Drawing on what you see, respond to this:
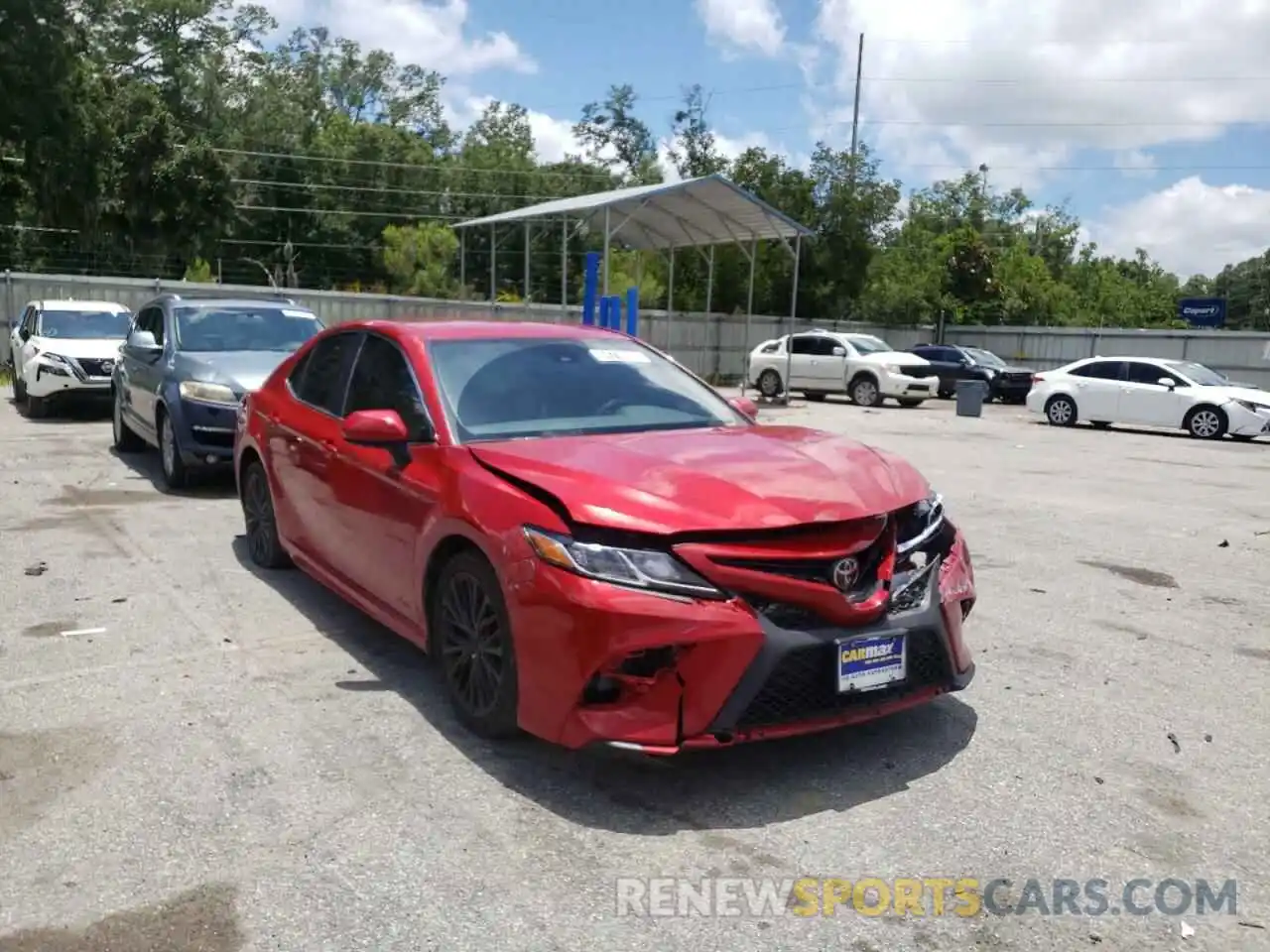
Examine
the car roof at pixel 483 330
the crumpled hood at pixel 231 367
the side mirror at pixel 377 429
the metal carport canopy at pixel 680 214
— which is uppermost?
the metal carport canopy at pixel 680 214

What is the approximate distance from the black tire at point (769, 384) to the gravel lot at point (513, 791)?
Answer: 20.9 meters

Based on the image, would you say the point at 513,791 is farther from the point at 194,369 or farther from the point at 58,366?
the point at 58,366

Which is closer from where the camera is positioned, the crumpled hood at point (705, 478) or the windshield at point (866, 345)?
the crumpled hood at point (705, 478)

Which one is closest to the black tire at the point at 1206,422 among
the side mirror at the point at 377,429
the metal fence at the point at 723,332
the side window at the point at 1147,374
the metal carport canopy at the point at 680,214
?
the side window at the point at 1147,374

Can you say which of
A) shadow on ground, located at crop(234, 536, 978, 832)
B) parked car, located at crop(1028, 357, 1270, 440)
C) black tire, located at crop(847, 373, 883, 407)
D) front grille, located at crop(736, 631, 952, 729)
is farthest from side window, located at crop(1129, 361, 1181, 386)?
front grille, located at crop(736, 631, 952, 729)

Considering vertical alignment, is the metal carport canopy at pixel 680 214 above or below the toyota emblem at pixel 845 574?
above

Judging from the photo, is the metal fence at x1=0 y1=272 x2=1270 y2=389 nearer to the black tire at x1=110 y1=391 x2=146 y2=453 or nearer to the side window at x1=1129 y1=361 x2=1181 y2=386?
the black tire at x1=110 y1=391 x2=146 y2=453

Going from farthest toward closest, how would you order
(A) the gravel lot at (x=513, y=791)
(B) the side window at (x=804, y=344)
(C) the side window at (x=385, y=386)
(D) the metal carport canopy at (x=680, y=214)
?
(B) the side window at (x=804, y=344) → (D) the metal carport canopy at (x=680, y=214) → (C) the side window at (x=385, y=386) → (A) the gravel lot at (x=513, y=791)

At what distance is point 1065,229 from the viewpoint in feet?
263

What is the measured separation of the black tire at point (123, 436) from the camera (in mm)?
11820

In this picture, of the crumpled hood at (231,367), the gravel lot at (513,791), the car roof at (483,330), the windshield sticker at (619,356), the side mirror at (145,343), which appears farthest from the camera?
the side mirror at (145,343)

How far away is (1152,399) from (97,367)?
17608 millimetres

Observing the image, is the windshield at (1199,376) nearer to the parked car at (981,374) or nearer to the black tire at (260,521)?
the parked car at (981,374)

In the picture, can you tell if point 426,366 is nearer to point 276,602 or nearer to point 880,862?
point 276,602
